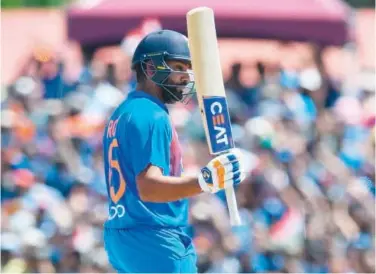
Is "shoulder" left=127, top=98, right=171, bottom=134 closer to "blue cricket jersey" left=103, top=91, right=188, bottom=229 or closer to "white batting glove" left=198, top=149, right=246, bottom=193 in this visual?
"blue cricket jersey" left=103, top=91, right=188, bottom=229

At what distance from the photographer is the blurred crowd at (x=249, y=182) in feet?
23.0

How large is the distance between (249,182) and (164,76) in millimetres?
3364

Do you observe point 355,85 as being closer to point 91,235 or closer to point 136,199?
point 91,235

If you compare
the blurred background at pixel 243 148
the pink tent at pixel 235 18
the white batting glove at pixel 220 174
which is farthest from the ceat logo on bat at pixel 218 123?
the pink tent at pixel 235 18

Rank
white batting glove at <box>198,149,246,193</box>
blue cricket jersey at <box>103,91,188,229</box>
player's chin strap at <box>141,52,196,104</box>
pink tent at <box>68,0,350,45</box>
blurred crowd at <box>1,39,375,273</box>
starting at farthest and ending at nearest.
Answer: pink tent at <box>68,0,350,45</box>
blurred crowd at <box>1,39,375,273</box>
player's chin strap at <box>141,52,196,104</box>
blue cricket jersey at <box>103,91,188,229</box>
white batting glove at <box>198,149,246,193</box>

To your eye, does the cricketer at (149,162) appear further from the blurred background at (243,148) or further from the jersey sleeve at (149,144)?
the blurred background at (243,148)

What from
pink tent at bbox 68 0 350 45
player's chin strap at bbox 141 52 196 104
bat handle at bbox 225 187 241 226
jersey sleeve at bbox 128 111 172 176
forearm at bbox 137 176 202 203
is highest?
pink tent at bbox 68 0 350 45

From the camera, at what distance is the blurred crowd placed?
7004mm

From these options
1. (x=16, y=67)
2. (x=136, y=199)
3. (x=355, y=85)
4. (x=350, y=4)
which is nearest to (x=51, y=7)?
(x=16, y=67)

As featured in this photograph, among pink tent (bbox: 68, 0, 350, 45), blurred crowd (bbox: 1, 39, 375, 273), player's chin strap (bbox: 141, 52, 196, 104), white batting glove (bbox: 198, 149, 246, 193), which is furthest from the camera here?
pink tent (bbox: 68, 0, 350, 45)

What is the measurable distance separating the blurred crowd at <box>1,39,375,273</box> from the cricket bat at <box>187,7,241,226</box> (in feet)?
10.3

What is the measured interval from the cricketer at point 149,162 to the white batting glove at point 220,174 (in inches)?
2.6

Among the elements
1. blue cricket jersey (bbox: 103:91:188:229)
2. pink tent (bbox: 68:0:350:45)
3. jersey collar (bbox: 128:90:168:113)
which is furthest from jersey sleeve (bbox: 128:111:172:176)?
pink tent (bbox: 68:0:350:45)

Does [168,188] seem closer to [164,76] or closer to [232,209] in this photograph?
[232,209]
